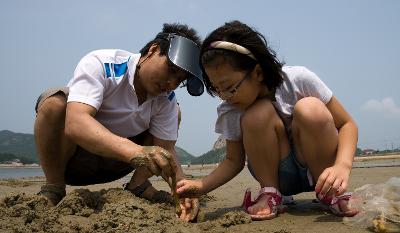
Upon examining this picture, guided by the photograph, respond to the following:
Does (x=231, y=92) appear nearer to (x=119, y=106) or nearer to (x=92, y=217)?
(x=119, y=106)

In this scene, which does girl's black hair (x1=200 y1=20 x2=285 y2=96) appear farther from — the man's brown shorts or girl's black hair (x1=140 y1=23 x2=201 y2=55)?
the man's brown shorts

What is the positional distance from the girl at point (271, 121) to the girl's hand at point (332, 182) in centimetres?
7

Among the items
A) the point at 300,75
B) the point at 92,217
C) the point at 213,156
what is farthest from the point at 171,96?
the point at 213,156

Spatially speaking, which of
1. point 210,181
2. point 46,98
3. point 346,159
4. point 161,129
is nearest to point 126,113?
point 161,129

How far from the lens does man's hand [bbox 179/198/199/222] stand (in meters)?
2.39

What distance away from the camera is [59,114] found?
2719mm

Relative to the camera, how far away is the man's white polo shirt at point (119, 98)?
2.52 metres

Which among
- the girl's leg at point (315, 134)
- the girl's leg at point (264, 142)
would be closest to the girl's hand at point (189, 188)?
the girl's leg at point (264, 142)

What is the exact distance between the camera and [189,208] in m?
2.48

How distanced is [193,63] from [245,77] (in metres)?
0.41

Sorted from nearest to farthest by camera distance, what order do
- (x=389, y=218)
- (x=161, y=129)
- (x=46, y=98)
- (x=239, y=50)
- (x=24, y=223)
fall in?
(x=389, y=218) → (x=24, y=223) → (x=239, y=50) → (x=46, y=98) → (x=161, y=129)

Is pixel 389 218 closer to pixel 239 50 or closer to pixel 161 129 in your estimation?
pixel 239 50

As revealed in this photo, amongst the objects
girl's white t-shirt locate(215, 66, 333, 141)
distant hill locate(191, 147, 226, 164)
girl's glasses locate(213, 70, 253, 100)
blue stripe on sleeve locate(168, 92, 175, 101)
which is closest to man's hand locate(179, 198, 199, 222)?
girl's white t-shirt locate(215, 66, 333, 141)

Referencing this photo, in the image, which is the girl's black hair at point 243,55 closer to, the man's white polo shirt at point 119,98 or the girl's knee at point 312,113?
the girl's knee at point 312,113
